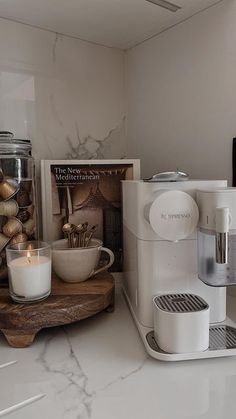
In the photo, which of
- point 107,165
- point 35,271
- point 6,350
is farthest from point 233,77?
point 6,350

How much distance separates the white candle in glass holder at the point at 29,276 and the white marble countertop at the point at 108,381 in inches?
3.1

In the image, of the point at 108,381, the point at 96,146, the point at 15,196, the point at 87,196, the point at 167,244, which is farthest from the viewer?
the point at 96,146

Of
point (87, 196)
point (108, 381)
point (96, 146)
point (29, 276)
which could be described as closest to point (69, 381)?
point (108, 381)

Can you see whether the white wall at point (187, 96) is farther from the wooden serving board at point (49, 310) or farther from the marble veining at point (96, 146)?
the wooden serving board at point (49, 310)

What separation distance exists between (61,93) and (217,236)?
1.87ft

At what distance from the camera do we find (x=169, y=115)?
868 millimetres

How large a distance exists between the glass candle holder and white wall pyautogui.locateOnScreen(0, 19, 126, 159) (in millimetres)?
326

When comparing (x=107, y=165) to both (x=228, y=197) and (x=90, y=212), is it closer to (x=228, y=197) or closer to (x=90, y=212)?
(x=90, y=212)

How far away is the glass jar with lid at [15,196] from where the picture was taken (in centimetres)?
67

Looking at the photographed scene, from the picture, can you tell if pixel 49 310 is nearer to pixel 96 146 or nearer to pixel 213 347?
pixel 213 347

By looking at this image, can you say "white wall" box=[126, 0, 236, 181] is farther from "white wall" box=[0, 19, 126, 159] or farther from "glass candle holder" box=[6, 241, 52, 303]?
"glass candle holder" box=[6, 241, 52, 303]

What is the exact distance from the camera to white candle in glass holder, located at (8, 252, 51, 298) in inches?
22.4

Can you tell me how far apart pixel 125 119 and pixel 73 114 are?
0.55 ft

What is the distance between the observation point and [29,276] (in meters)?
0.57
